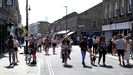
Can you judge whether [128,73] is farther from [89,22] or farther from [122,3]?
[89,22]

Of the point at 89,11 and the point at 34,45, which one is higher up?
the point at 89,11

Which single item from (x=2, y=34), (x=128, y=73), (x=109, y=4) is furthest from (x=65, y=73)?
(x=109, y=4)

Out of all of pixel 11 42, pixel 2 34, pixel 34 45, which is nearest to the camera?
pixel 11 42

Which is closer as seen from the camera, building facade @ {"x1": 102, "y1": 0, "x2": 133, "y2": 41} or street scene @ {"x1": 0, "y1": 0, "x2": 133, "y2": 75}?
street scene @ {"x1": 0, "y1": 0, "x2": 133, "y2": 75}

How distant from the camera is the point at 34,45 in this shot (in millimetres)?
22844

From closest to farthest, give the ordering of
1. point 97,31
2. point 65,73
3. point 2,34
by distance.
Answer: point 65,73 → point 2,34 → point 97,31

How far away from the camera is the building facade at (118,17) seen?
38125 mm

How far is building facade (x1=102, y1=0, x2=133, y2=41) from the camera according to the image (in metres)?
38.1

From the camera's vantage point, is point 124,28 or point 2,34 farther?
point 124,28

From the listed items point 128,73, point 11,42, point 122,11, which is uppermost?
point 122,11

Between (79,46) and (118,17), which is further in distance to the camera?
(118,17)

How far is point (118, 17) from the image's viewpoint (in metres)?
42.4

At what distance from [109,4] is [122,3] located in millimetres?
6242

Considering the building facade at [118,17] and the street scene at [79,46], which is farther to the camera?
the building facade at [118,17]
